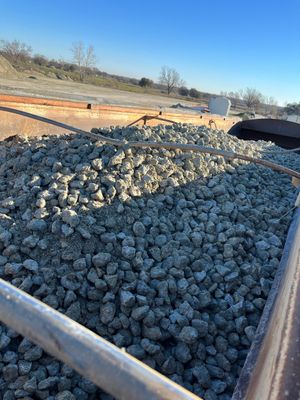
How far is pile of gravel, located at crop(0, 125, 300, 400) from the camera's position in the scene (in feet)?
5.97

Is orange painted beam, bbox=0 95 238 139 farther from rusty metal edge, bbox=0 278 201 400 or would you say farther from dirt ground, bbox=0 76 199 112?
rusty metal edge, bbox=0 278 201 400

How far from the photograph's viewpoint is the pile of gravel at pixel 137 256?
1820mm

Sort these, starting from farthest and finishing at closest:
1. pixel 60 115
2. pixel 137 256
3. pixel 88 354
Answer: pixel 60 115
pixel 137 256
pixel 88 354

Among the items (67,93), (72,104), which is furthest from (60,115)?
(67,93)

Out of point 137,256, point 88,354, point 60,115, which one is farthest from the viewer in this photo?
point 60,115

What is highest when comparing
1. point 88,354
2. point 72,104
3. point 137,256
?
point 72,104

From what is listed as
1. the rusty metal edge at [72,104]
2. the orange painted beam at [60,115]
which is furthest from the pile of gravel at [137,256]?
the rusty metal edge at [72,104]

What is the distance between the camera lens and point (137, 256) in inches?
87.2

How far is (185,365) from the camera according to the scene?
1871 millimetres

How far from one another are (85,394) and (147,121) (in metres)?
3.67

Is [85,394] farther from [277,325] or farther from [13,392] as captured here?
[277,325]

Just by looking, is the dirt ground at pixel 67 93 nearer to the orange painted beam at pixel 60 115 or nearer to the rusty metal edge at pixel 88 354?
the orange painted beam at pixel 60 115

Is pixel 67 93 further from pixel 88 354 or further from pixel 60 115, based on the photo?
pixel 88 354

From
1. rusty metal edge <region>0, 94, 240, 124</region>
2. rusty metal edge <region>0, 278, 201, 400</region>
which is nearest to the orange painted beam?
rusty metal edge <region>0, 94, 240, 124</region>
